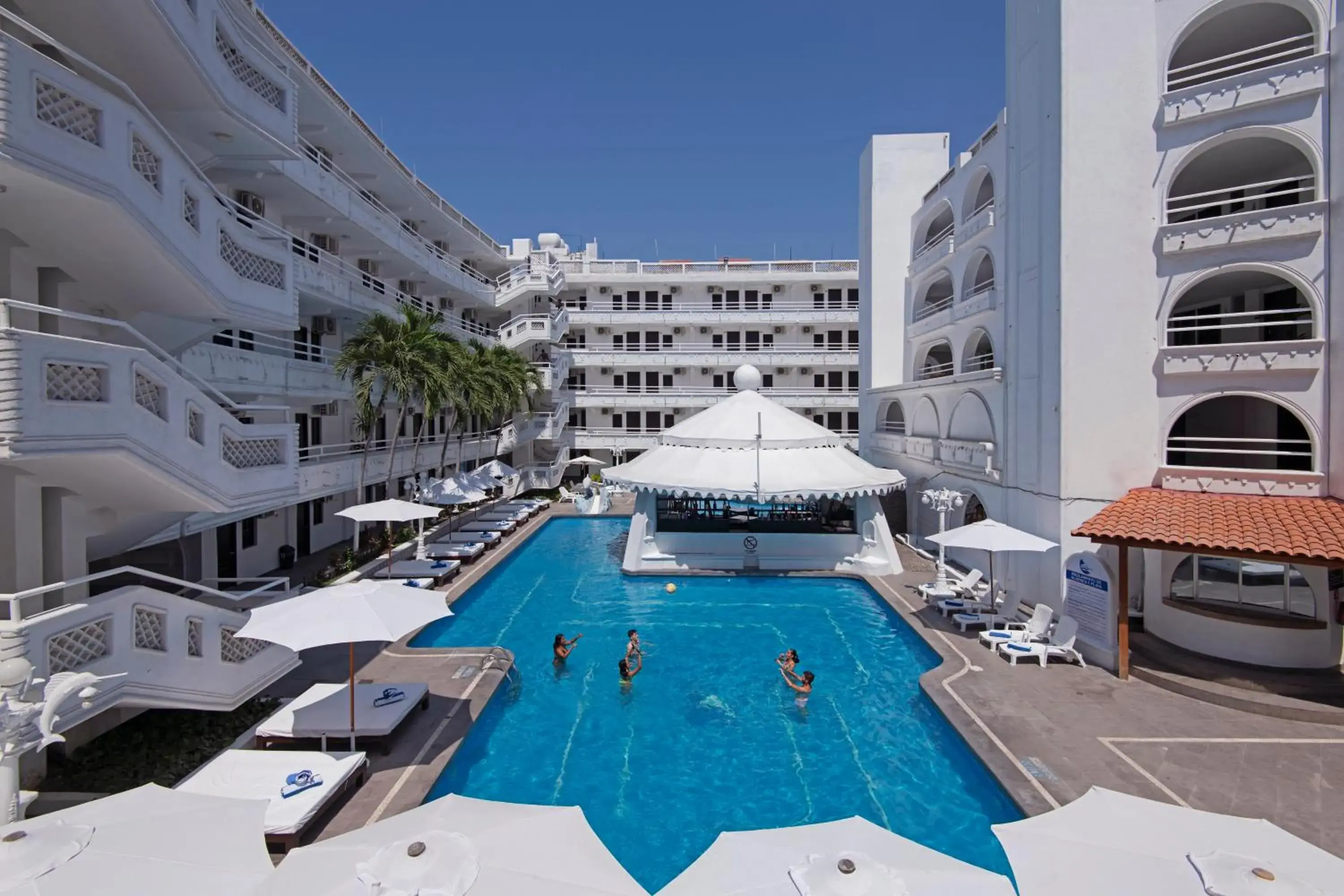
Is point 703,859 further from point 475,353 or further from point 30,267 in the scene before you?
point 475,353

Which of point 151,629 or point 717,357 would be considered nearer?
point 151,629

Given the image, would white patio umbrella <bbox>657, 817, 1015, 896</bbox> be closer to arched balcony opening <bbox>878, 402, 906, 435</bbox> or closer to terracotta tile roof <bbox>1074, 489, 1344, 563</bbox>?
terracotta tile roof <bbox>1074, 489, 1344, 563</bbox>

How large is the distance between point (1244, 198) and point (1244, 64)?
9.35 feet

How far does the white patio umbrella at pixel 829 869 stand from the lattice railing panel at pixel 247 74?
15352 mm

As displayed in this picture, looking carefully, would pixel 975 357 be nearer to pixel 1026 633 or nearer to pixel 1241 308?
pixel 1241 308

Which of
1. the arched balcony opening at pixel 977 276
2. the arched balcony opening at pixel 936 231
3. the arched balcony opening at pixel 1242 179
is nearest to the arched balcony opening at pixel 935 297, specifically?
the arched balcony opening at pixel 936 231

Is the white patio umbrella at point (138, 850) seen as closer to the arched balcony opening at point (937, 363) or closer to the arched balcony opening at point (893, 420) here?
the arched balcony opening at point (937, 363)

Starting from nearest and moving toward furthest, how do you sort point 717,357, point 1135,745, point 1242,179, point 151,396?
point 151,396 → point 1135,745 → point 1242,179 → point 717,357

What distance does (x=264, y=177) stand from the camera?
19766mm

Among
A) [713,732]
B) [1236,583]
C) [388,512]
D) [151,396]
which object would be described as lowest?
[713,732]

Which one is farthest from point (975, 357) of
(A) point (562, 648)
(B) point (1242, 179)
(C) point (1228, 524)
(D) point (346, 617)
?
(D) point (346, 617)

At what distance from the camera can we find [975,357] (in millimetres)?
25125

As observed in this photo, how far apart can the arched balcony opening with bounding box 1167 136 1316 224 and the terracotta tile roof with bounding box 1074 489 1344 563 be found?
628 centimetres

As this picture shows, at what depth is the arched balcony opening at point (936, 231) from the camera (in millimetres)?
27438
